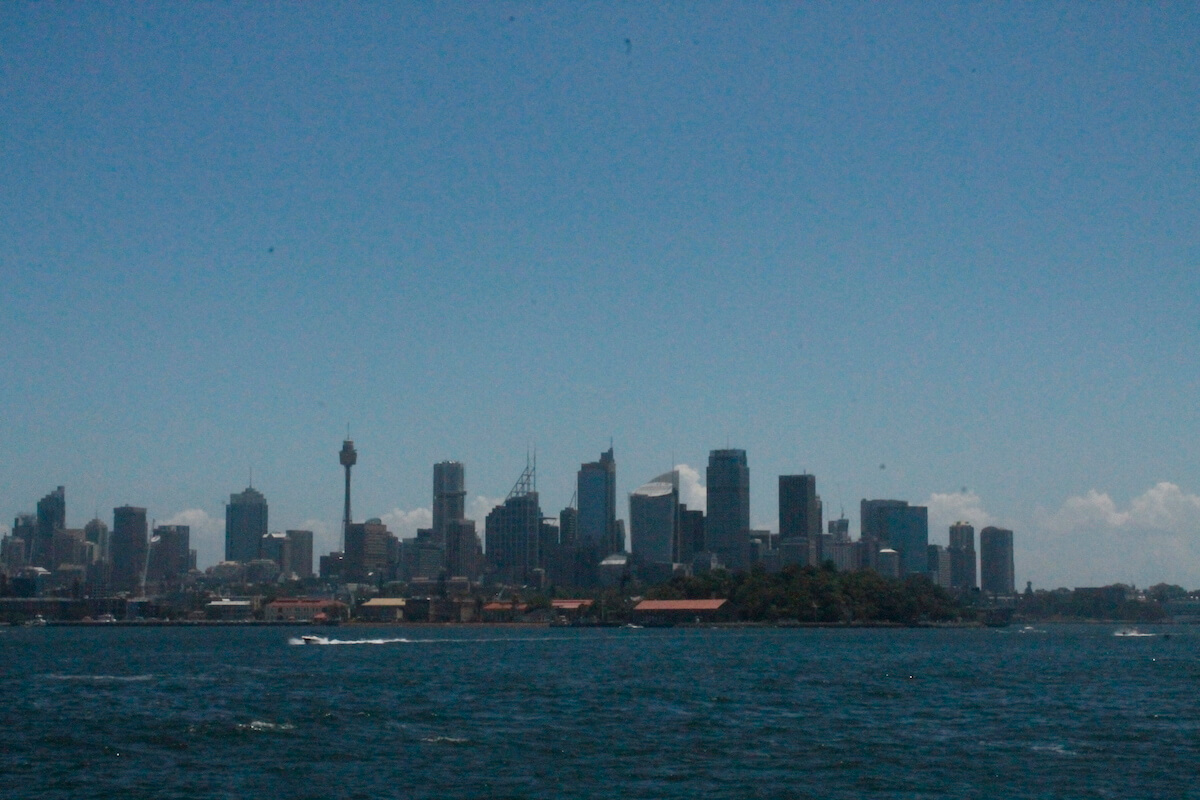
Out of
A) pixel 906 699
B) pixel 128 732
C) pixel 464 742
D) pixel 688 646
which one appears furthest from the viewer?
pixel 688 646

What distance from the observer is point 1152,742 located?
5150cm

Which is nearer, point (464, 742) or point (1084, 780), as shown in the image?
point (1084, 780)

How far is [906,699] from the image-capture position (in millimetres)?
69000

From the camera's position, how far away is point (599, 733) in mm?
53219

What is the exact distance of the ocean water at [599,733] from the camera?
4159cm

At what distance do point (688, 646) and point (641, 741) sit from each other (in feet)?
306

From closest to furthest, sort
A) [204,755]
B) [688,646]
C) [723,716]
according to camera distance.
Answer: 1. [204,755]
2. [723,716]
3. [688,646]

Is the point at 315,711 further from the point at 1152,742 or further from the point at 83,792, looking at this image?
the point at 1152,742

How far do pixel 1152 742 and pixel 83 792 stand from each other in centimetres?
3513

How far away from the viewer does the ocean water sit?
1638 inches

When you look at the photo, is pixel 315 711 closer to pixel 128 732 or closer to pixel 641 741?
pixel 128 732

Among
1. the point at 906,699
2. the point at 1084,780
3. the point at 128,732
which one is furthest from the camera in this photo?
the point at 906,699

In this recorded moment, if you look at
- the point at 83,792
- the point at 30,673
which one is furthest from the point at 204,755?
the point at 30,673

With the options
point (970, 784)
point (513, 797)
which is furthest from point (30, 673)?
point (970, 784)
